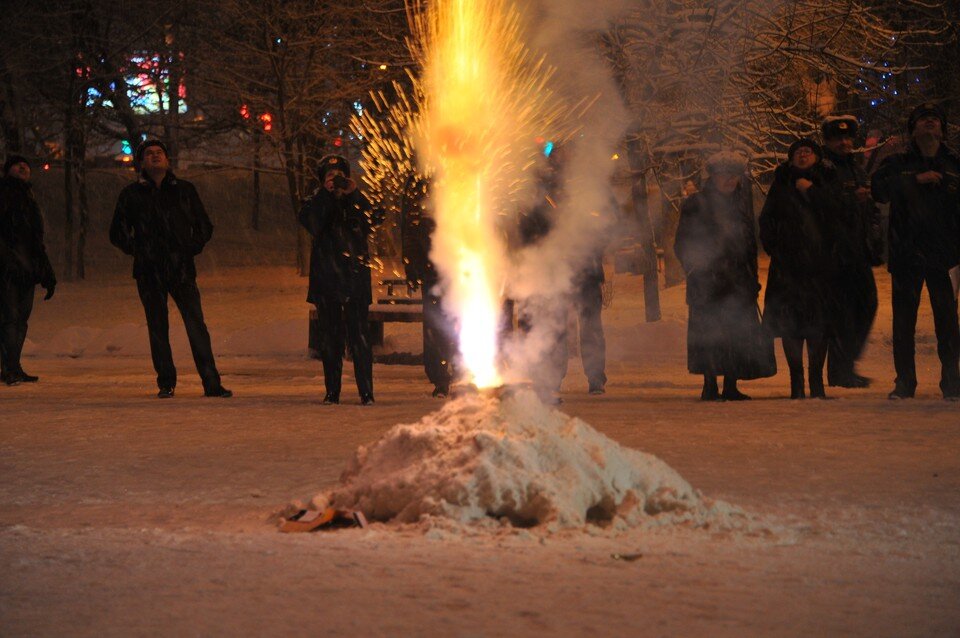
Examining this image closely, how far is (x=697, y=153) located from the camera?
2075 centimetres

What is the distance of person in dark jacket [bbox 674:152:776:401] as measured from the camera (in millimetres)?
11594

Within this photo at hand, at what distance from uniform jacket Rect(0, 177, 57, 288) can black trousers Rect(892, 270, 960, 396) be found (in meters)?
8.29

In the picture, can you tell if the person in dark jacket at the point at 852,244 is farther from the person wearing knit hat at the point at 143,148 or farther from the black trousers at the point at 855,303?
the person wearing knit hat at the point at 143,148

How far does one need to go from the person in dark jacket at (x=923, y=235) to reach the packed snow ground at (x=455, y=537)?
468 millimetres

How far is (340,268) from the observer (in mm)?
11422

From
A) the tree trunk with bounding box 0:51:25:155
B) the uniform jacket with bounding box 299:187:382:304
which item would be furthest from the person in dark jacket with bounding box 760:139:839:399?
the tree trunk with bounding box 0:51:25:155

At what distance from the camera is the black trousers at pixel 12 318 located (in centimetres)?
1415

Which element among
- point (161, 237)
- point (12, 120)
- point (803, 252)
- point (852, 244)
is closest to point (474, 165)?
point (803, 252)

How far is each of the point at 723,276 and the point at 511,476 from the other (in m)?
5.91

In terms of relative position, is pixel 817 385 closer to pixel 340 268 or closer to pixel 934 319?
pixel 934 319

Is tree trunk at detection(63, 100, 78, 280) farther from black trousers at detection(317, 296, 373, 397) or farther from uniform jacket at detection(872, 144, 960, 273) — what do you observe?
uniform jacket at detection(872, 144, 960, 273)

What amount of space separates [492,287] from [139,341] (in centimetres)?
1105

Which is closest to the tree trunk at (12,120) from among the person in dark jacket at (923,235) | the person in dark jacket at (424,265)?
the person in dark jacket at (424,265)

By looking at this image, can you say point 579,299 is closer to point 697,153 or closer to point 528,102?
point 528,102
